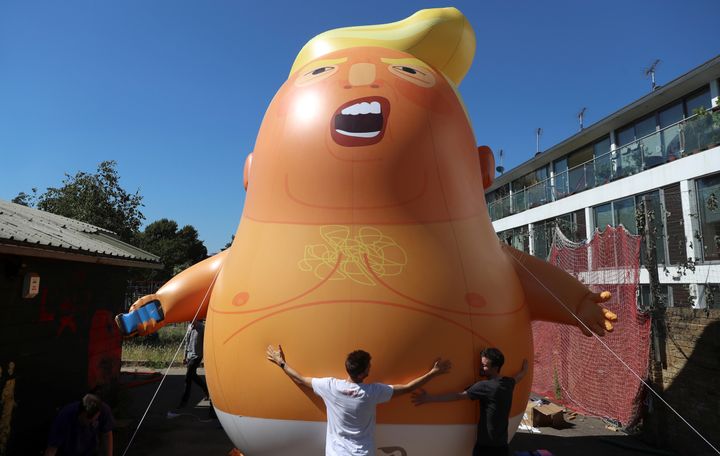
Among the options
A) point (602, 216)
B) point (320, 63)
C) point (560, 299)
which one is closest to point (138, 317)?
point (320, 63)

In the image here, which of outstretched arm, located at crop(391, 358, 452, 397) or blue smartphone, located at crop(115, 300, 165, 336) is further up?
blue smartphone, located at crop(115, 300, 165, 336)

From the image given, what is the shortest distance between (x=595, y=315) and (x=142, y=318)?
3770mm

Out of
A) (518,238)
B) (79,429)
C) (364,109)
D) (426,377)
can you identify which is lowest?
(79,429)

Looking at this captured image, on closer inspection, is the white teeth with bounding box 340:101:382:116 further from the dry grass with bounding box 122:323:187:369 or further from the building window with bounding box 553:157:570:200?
the building window with bounding box 553:157:570:200

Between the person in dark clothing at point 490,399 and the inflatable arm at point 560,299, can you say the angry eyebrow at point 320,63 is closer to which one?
the inflatable arm at point 560,299

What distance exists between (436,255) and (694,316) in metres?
4.24

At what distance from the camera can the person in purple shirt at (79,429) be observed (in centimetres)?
399

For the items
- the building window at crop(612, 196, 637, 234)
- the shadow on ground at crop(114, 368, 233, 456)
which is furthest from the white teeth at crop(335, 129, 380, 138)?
the building window at crop(612, 196, 637, 234)

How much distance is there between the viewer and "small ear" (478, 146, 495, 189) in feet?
14.5

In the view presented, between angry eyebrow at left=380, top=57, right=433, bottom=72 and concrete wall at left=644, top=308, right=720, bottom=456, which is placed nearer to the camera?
angry eyebrow at left=380, top=57, right=433, bottom=72

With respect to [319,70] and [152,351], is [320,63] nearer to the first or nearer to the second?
[319,70]

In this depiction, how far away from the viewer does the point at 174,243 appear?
40781 millimetres

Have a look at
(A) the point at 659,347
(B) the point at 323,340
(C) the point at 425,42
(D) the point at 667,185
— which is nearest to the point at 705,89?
(D) the point at 667,185

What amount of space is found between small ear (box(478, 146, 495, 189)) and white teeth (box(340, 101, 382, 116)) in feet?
4.17
